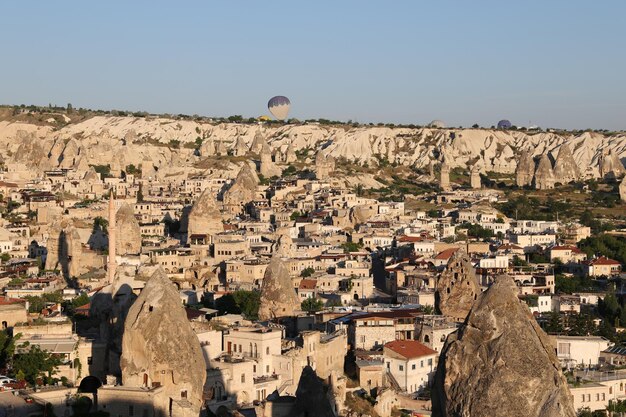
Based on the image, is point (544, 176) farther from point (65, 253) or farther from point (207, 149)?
point (65, 253)

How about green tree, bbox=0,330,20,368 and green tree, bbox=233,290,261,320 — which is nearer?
green tree, bbox=0,330,20,368

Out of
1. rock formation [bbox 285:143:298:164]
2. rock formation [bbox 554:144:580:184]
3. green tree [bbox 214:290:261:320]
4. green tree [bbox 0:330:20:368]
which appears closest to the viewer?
green tree [bbox 0:330:20:368]

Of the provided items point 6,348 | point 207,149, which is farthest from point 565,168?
point 6,348

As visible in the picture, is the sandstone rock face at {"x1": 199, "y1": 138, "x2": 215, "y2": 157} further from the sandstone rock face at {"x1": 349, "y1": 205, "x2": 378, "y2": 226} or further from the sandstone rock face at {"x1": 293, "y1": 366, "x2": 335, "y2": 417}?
the sandstone rock face at {"x1": 293, "y1": 366, "x2": 335, "y2": 417}

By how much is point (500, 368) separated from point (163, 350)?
9.13 m

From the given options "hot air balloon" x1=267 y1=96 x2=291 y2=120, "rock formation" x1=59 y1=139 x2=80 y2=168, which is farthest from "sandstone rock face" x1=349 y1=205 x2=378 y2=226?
"hot air balloon" x1=267 y1=96 x2=291 y2=120

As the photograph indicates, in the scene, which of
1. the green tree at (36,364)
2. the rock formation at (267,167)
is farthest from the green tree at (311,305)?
the rock formation at (267,167)

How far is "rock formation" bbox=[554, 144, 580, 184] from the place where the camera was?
117 m

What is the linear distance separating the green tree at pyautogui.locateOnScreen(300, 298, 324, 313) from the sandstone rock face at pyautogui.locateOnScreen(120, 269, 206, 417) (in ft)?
58.8

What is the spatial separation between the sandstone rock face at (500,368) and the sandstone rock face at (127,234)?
39.7 meters

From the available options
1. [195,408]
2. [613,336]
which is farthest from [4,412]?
[613,336]

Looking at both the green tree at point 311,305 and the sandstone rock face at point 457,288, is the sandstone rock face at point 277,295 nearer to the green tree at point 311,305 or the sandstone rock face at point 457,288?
Result: the green tree at point 311,305

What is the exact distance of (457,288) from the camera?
4644cm

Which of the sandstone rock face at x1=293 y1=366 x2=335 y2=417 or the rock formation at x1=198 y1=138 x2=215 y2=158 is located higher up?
the rock formation at x1=198 y1=138 x2=215 y2=158
